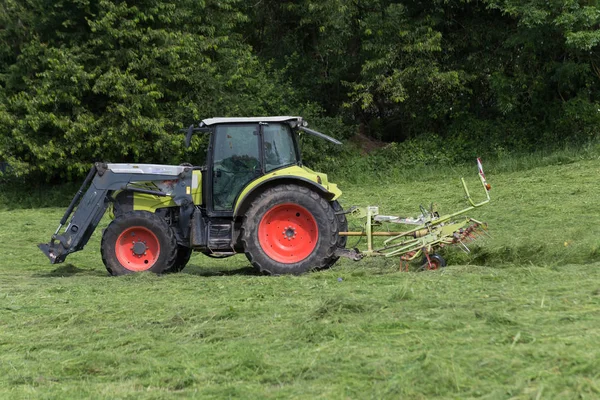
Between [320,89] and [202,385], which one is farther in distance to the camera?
[320,89]

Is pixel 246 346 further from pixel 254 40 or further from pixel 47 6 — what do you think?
pixel 254 40

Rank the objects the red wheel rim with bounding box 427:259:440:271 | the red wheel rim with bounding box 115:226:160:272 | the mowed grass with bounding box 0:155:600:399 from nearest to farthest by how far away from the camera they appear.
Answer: the mowed grass with bounding box 0:155:600:399 → the red wheel rim with bounding box 427:259:440:271 → the red wheel rim with bounding box 115:226:160:272

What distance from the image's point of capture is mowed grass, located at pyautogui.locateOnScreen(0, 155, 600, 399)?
12.2 feet

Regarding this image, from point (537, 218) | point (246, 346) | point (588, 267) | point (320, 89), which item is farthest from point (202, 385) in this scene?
point (320, 89)

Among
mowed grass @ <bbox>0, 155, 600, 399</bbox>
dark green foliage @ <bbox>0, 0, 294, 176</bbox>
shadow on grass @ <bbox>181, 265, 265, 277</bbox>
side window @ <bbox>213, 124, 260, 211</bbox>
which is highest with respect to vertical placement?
dark green foliage @ <bbox>0, 0, 294, 176</bbox>

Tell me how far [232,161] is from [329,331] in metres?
4.15

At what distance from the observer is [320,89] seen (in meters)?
22.5

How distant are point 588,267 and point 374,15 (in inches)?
575

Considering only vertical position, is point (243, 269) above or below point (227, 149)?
below

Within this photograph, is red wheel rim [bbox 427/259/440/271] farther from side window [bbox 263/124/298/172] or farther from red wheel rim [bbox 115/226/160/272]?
red wheel rim [bbox 115/226/160/272]

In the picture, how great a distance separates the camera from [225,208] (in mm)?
8570

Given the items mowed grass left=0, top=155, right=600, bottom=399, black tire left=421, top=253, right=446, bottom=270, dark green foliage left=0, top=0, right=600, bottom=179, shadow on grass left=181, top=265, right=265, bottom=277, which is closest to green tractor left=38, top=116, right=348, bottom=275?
shadow on grass left=181, top=265, right=265, bottom=277

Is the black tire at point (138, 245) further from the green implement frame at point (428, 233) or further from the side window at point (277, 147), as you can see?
the green implement frame at point (428, 233)

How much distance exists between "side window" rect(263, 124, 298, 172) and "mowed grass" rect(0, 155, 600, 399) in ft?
4.57
